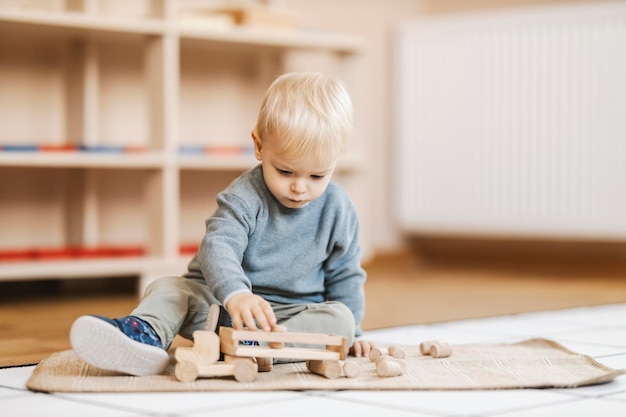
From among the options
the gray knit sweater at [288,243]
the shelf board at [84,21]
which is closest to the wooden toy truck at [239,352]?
the gray knit sweater at [288,243]

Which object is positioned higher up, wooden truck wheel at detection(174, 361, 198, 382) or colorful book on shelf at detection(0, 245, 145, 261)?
colorful book on shelf at detection(0, 245, 145, 261)

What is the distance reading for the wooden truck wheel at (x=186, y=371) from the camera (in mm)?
1134

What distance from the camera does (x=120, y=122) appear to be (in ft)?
8.18

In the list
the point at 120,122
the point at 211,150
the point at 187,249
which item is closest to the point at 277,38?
the point at 211,150

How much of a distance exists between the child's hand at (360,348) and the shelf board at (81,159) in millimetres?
937

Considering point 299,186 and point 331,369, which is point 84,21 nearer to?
point 299,186

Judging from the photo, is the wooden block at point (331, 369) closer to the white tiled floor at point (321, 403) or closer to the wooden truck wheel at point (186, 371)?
the white tiled floor at point (321, 403)

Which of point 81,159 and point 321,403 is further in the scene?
point 81,159

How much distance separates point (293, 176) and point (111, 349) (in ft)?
1.08

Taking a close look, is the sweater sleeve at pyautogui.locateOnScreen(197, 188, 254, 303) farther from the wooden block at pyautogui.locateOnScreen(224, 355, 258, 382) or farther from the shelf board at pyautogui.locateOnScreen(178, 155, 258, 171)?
the shelf board at pyautogui.locateOnScreen(178, 155, 258, 171)

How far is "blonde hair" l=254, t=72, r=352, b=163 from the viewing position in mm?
1229

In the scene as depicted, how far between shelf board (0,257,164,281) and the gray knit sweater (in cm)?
78

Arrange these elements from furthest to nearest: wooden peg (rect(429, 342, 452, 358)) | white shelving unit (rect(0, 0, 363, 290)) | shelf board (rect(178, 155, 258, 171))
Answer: shelf board (rect(178, 155, 258, 171)), white shelving unit (rect(0, 0, 363, 290)), wooden peg (rect(429, 342, 452, 358))

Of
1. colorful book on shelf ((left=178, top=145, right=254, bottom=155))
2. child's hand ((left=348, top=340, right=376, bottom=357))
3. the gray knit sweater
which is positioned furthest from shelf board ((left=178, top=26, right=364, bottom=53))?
child's hand ((left=348, top=340, right=376, bottom=357))
